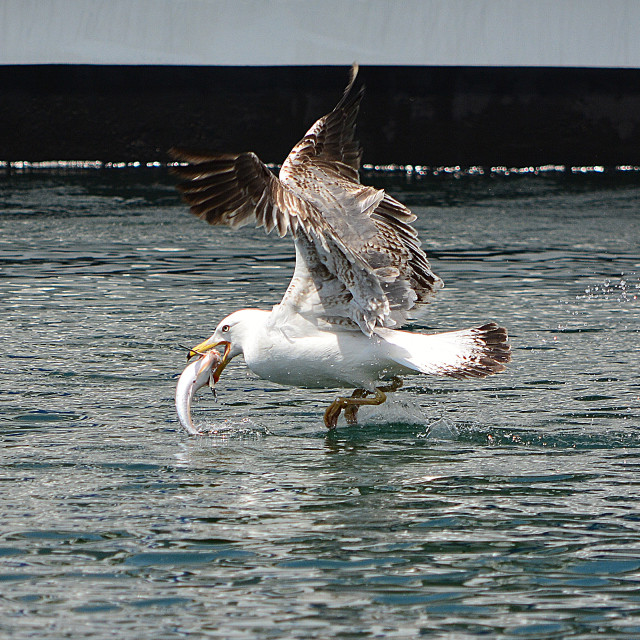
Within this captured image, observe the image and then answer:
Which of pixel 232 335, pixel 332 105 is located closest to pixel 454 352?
pixel 232 335

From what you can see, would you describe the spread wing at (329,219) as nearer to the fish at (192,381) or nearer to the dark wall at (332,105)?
the fish at (192,381)

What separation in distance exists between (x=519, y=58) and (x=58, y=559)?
56.8 ft

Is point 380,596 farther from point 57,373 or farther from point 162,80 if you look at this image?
point 162,80

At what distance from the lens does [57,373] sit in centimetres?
834

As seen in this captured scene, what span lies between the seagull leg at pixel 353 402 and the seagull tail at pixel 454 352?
364 mm

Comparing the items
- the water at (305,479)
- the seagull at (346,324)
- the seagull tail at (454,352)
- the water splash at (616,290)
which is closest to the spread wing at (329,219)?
the seagull at (346,324)

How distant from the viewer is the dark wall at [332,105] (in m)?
20.8

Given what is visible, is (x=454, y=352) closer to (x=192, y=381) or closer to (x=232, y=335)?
(x=232, y=335)

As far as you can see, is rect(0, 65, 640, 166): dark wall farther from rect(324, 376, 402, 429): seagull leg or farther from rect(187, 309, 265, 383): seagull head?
rect(187, 309, 265, 383): seagull head

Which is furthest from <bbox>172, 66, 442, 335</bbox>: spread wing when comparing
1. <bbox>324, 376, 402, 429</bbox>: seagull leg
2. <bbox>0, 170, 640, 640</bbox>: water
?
<bbox>0, 170, 640, 640</bbox>: water

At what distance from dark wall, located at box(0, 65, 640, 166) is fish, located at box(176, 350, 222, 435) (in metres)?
13.7

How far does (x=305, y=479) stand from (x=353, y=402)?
127cm

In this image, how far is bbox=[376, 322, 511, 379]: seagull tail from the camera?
22.9ft

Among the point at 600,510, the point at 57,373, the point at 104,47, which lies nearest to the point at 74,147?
the point at 104,47
